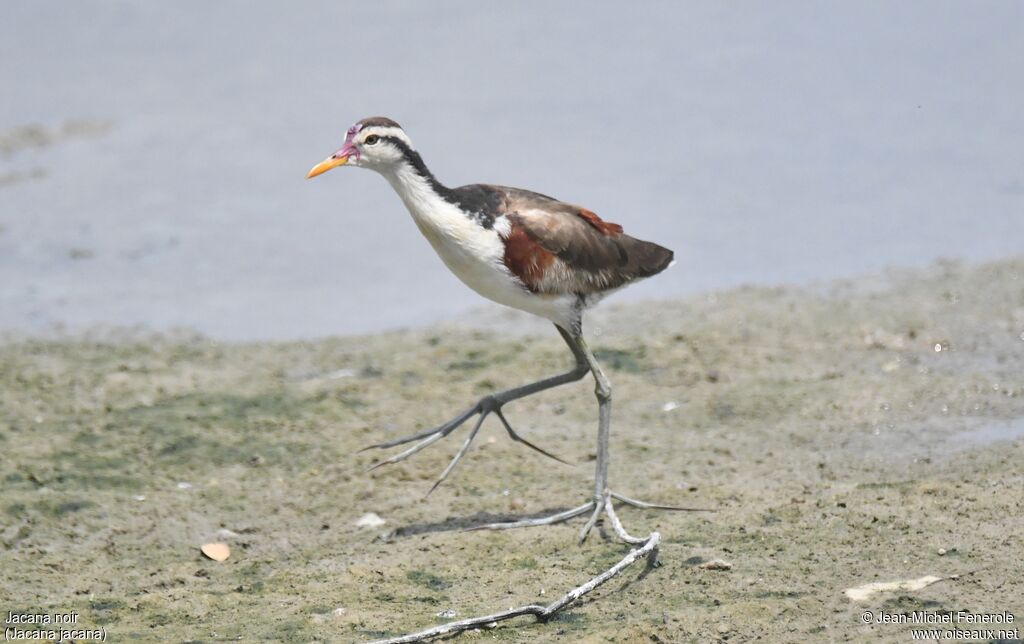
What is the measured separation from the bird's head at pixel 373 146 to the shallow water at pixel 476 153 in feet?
10.2

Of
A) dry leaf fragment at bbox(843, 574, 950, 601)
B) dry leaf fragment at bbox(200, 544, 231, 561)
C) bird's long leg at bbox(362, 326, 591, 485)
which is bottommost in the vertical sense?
dry leaf fragment at bbox(200, 544, 231, 561)

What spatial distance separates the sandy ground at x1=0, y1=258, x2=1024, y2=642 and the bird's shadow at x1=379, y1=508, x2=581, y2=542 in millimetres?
21

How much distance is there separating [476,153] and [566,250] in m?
4.48

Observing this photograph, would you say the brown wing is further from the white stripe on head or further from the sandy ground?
the sandy ground

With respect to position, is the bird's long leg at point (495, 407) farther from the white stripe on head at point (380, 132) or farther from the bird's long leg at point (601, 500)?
the white stripe on head at point (380, 132)

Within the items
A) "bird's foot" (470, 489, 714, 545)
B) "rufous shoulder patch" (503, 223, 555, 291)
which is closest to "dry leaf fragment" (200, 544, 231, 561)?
"bird's foot" (470, 489, 714, 545)

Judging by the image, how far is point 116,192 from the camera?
10.5m

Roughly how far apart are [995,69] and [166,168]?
264 inches

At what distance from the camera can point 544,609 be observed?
15.8 feet

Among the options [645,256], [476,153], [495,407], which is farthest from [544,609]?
[476,153]

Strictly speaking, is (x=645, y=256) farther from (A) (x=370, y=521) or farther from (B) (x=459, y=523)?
(A) (x=370, y=521)

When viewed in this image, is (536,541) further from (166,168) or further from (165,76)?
(165,76)

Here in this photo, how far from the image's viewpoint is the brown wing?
5.91 m

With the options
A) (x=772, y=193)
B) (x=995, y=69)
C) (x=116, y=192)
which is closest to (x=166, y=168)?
(x=116, y=192)
